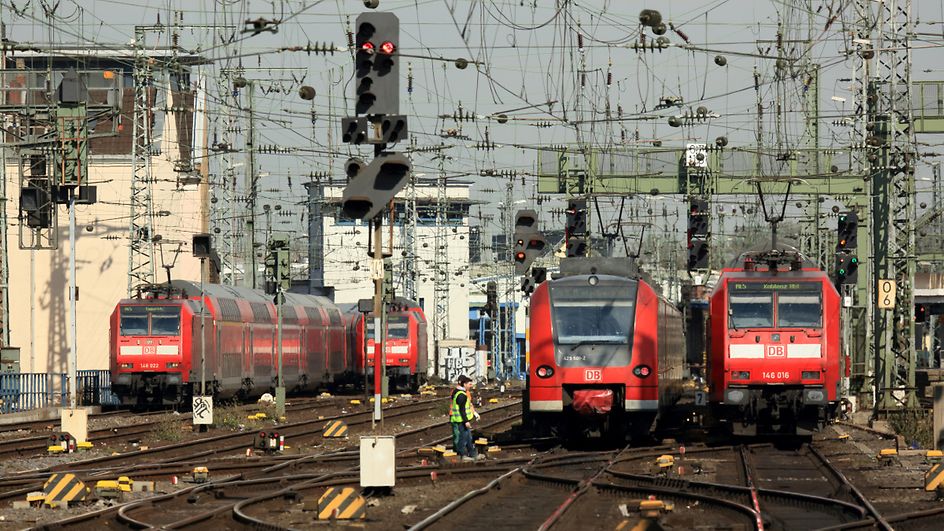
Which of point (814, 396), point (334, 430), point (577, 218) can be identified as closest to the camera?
point (814, 396)

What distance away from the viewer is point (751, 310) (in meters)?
26.2

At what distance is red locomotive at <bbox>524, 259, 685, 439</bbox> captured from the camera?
24922 millimetres

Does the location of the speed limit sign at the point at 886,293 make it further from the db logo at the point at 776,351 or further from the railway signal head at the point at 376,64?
the railway signal head at the point at 376,64

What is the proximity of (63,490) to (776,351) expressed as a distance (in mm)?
13091

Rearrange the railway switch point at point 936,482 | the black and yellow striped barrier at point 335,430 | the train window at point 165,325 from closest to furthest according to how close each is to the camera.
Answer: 1. the railway switch point at point 936,482
2. the black and yellow striped barrier at point 335,430
3. the train window at point 165,325

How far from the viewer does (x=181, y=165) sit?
193 ft

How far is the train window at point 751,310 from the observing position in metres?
26.1

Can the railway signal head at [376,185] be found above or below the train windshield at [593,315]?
above

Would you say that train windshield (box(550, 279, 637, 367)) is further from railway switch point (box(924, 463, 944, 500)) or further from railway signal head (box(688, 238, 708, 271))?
railway signal head (box(688, 238, 708, 271))

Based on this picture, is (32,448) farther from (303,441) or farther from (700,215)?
(700,215)

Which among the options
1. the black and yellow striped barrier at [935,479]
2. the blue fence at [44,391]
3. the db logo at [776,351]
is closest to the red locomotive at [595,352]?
the db logo at [776,351]

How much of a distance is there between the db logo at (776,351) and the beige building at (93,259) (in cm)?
3601

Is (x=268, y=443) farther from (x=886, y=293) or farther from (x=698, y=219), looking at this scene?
(x=698, y=219)

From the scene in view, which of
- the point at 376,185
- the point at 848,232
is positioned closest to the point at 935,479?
the point at 376,185
